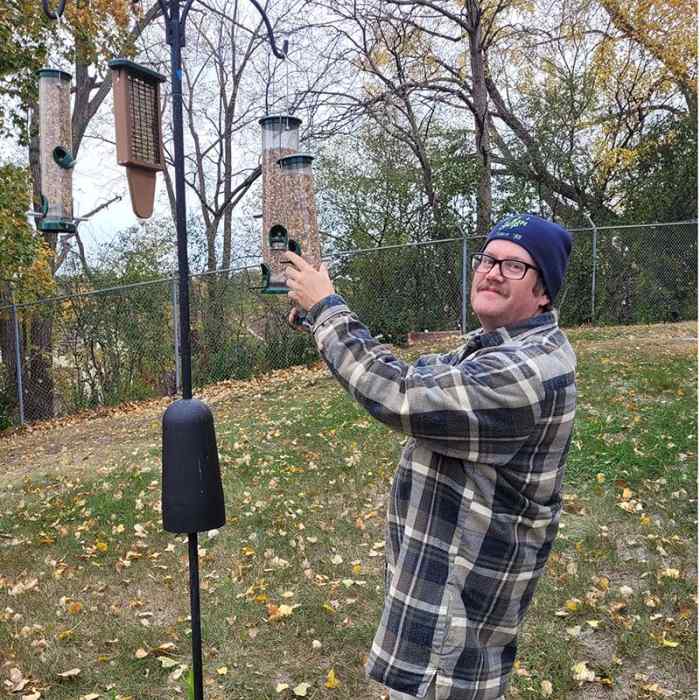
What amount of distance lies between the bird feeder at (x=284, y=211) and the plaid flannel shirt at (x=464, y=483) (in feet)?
1.58

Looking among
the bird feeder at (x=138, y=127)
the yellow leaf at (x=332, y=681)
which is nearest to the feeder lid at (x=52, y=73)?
the bird feeder at (x=138, y=127)

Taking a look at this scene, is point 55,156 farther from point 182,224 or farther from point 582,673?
point 582,673

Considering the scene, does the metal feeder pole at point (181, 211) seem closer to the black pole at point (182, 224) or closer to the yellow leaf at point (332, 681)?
the black pole at point (182, 224)

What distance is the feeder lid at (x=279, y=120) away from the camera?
2.04m

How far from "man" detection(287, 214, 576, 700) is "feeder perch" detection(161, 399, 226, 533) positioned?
574mm

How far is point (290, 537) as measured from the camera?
4.02 meters

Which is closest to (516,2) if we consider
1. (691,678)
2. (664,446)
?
(664,446)

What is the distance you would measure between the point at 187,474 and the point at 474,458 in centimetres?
89

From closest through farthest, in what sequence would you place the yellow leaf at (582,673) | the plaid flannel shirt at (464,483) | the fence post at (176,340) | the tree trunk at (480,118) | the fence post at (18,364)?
1. the plaid flannel shirt at (464,483)
2. the yellow leaf at (582,673)
3. the fence post at (176,340)
4. the fence post at (18,364)
5. the tree trunk at (480,118)

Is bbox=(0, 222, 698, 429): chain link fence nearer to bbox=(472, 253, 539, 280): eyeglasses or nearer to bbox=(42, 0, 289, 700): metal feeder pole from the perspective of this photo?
bbox=(42, 0, 289, 700): metal feeder pole

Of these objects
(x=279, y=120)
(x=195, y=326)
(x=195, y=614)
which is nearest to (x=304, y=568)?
(x=195, y=614)

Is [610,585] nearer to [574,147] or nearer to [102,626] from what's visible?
[102,626]

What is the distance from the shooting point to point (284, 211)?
1892mm

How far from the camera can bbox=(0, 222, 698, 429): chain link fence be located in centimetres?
988
